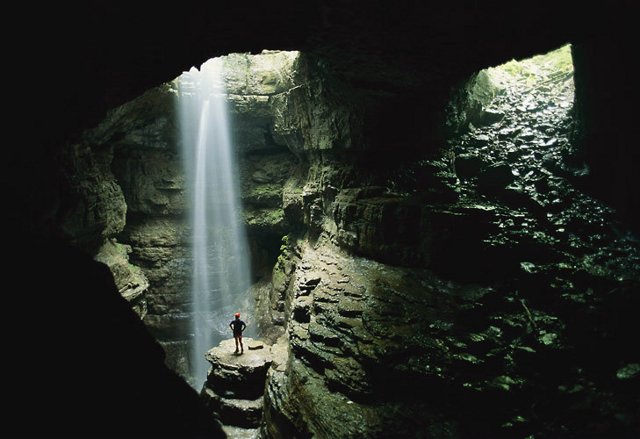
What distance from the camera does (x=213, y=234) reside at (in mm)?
17250

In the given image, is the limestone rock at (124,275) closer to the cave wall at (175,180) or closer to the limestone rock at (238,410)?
the cave wall at (175,180)

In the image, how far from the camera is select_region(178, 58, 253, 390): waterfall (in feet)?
53.1

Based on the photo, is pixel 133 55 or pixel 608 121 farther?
pixel 608 121

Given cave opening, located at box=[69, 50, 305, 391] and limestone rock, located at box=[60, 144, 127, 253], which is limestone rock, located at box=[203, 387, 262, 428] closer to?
cave opening, located at box=[69, 50, 305, 391]

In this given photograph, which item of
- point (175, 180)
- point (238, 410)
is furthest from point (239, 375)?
point (175, 180)

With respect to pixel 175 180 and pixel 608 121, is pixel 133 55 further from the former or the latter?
pixel 175 180

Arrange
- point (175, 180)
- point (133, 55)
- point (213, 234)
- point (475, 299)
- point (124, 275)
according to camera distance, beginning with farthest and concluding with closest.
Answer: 1. point (213, 234)
2. point (175, 180)
3. point (124, 275)
4. point (475, 299)
5. point (133, 55)

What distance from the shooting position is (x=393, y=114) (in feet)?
33.6

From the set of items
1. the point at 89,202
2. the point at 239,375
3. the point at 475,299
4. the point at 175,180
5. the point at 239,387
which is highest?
the point at 175,180

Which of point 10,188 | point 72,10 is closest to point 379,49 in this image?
point 72,10

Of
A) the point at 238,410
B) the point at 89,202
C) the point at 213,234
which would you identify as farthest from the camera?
the point at 213,234

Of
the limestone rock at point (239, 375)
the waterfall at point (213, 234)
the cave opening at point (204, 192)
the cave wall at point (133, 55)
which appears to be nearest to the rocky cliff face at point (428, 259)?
the cave opening at point (204, 192)

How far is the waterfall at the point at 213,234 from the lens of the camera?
1617 centimetres

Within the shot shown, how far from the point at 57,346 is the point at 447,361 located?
5.58m
